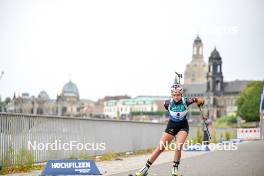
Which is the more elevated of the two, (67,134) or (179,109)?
(179,109)

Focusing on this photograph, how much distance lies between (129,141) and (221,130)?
19648mm

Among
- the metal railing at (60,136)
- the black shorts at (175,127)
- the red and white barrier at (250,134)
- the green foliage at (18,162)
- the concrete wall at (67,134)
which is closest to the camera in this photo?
the black shorts at (175,127)

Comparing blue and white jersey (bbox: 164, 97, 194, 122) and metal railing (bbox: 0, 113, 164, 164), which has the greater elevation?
blue and white jersey (bbox: 164, 97, 194, 122)

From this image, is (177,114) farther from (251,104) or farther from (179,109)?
(251,104)

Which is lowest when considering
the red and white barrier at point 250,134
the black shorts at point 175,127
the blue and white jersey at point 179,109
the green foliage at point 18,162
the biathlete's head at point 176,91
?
the red and white barrier at point 250,134

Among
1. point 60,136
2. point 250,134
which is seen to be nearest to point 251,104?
point 250,134

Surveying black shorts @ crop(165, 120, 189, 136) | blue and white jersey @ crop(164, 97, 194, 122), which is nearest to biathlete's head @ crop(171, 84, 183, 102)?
blue and white jersey @ crop(164, 97, 194, 122)

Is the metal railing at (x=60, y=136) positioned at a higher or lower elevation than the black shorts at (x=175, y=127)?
lower

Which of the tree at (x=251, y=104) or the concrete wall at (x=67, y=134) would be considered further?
the tree at (x=251, y=104)

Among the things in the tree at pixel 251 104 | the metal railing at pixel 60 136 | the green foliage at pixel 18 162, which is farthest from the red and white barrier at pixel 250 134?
the tree at pixel 251 104

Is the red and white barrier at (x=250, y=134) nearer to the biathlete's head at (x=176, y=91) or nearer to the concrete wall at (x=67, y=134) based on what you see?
the concrete wall at (x=67, y=134)

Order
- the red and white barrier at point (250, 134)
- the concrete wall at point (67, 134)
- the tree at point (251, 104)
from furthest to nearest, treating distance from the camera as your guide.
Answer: the tree at point (251, 104) → the red and white barrier at point (250, 134) → the concrete wall at point (67, 134)

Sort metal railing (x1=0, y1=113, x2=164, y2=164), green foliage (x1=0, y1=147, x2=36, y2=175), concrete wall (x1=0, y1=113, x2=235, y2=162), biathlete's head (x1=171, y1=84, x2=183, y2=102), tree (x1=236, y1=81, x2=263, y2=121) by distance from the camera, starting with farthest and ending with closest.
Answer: tree (x1=236, y1=81, x2=263, y2=121) < concrete wall (x1=0, y1=113, x2=235, y2=162) < metal railing (x1=0, y1=113, x2=164, y2=164) < green foliage (x1=0, y1=147, x2=36, y2=175) < biathlete's head (x1=171, y1=84, x2=183, y2=102)

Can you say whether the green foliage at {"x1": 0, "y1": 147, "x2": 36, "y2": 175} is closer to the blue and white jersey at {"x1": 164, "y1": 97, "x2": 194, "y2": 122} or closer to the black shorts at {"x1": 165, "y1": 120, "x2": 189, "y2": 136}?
the black shorts at {"x1": 165, "y1": 120, "x2": 189, "y2": 136}
